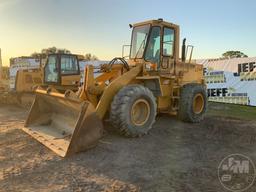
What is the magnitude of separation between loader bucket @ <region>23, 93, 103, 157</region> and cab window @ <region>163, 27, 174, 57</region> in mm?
3221

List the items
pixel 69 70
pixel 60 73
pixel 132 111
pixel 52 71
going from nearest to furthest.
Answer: pixel 132 111
pixel 60 73
pixel 52 71
pixel 69 70

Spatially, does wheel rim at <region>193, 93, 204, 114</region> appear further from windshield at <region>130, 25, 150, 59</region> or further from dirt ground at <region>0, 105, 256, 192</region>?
windshield at <region>130, 25, 150, 59</region>

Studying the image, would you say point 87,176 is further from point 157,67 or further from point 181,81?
point 181,81

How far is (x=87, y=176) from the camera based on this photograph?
17.1 feet

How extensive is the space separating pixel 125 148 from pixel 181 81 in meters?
3.81

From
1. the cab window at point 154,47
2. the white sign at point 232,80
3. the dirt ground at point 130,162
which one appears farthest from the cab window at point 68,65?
the white sign at point 232,80

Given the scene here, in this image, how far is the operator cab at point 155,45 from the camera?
29.8 ft

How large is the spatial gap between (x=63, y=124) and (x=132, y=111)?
1.65 metres

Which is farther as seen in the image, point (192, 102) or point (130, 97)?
point (192, 102)

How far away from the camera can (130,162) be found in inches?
233

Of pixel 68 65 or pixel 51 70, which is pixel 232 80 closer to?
pixel 68 65

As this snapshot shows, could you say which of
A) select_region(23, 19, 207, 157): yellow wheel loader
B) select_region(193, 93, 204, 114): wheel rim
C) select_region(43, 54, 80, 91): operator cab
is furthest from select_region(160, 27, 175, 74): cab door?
select_region(43, 54, 80, 91): operator cab

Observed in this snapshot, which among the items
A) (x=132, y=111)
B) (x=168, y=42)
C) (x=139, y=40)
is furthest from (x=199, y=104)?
(x=132, y=111)

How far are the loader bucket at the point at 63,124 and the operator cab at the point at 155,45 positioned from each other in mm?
2500
